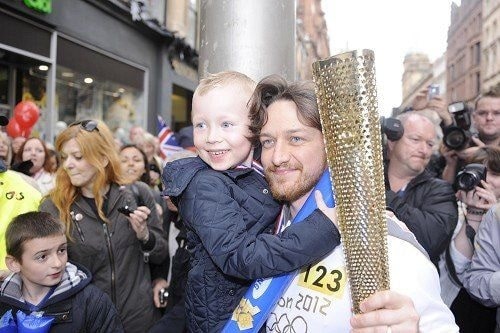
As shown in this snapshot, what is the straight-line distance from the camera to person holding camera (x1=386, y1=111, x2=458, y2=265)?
109 inches

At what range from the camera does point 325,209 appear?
1383mm

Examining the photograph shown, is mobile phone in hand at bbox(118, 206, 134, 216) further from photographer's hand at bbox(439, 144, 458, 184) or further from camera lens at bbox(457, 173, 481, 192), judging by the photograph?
photographer's hand at bbox(439, 144, 458, 184)

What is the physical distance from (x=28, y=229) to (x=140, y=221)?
0.61 meters

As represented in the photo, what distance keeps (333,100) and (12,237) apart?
2086 millimetres

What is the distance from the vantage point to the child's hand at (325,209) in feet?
4.47

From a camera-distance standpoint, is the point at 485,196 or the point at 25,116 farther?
the point at 25,116

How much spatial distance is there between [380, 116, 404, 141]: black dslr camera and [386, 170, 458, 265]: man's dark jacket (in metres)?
0.30

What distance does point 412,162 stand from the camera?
3.16m

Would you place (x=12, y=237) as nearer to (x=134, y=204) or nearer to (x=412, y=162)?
(x=134, y=204)

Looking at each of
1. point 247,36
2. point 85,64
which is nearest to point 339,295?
point 247,36

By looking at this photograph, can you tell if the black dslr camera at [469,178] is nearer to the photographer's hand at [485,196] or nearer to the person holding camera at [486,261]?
the photographer's hand at [485,196]

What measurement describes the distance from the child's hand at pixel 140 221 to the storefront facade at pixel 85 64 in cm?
572

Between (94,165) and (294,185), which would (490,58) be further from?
(294,185)

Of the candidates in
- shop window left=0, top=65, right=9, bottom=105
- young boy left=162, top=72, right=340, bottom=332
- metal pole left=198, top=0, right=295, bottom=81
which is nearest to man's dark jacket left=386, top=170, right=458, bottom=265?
metal pole left=198, top=0, right=295, bottom=81
